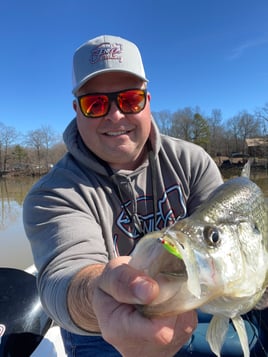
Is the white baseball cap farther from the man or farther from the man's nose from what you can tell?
the man's nose

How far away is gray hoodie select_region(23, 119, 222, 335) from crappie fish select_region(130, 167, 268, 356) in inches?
25.9

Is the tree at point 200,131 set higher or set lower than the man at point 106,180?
higher

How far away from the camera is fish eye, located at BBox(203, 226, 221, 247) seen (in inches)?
38.8

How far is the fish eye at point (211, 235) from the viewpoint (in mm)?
985

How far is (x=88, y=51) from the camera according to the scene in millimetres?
2357

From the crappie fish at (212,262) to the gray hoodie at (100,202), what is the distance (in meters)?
0.66

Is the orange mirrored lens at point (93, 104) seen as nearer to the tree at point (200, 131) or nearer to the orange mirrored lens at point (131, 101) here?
the orange mirrored lens at point (131, 101)

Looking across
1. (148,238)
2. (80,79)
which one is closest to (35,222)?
(80,79)

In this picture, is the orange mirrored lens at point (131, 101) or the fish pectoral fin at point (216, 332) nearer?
the fish pectoral fin at point (216, 332)

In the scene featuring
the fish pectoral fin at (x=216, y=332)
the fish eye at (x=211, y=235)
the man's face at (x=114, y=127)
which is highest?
the man's face at (x=114, y=127)

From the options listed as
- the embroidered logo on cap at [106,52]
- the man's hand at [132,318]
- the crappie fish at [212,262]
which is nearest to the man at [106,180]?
the embroidered logo on cap at [106,52]

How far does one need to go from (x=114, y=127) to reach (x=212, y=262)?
157 cm

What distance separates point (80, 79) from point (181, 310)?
6.12ft

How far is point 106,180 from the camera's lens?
237 centimetres
